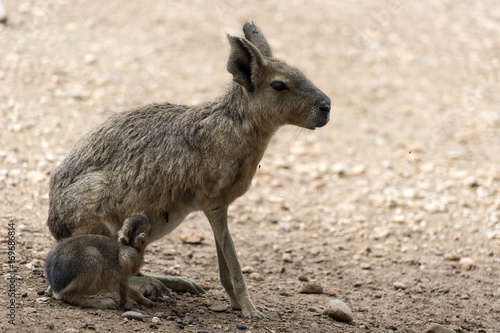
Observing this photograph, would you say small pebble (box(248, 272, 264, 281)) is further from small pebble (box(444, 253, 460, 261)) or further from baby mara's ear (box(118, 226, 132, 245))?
small pebble (box(444, 253, 460, 261))

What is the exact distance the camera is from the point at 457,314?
22.9ft

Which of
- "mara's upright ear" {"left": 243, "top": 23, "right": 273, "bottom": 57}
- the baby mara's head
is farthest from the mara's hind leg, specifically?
"mara's upright ear" {"left": 243, "top": 23, "right": 273, "bottom": 57}

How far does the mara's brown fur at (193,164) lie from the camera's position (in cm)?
605

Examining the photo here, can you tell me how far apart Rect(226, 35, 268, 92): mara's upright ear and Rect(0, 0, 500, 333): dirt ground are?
169 cm

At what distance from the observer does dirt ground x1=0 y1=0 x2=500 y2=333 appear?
683cm

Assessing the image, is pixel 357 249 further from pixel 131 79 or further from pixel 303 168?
pixel 131 79

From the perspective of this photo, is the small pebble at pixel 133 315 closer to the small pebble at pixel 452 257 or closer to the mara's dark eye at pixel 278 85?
the mara's dark eye at pixel 278 85

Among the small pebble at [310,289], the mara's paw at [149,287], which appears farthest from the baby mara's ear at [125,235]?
the small pebble at [310,289]

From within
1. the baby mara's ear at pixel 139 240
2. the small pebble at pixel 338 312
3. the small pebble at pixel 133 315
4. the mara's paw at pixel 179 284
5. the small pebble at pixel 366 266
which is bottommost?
the small pebble at pixel 133 315

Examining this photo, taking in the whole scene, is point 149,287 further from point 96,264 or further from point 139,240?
point 96,264

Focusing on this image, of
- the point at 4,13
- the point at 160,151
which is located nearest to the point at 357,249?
the point at 160,151

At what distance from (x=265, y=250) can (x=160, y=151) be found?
2.92 meters

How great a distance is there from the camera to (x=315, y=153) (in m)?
11.6

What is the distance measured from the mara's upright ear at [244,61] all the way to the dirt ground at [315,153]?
1688mm
